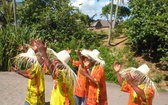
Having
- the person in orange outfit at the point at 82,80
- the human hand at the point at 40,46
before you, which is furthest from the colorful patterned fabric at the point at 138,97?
the human hand at the point at 40,46

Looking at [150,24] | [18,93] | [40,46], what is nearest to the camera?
[40,46]

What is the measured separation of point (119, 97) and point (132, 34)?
6541 millimetres

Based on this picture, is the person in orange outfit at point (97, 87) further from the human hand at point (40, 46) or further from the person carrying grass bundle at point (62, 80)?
the human hand at point (40, 46)

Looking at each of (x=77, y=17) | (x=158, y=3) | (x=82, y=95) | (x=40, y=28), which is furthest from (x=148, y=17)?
(x=82, y=95)

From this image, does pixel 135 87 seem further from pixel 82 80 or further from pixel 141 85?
pixel 82 80

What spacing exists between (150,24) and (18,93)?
26.0 feet

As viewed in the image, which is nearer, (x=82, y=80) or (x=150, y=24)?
(x=82, y=80)

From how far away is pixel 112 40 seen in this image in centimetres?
2305

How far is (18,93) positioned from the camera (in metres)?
7.85

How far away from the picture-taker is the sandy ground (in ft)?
23.6

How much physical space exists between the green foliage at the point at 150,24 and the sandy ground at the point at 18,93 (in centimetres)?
316

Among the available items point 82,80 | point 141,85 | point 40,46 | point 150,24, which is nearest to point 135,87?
point 141,85

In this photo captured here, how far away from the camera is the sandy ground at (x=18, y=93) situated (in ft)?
23.6

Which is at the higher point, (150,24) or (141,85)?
(150,24)
